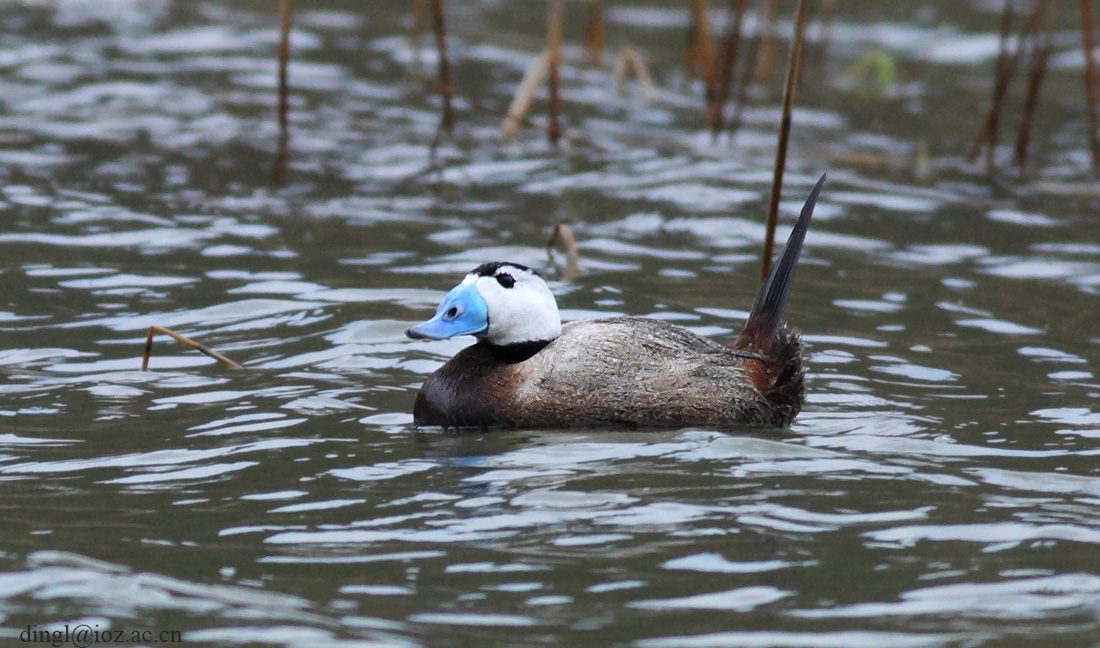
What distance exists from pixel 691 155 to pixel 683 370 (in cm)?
539

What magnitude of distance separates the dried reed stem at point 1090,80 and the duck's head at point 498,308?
196 inches

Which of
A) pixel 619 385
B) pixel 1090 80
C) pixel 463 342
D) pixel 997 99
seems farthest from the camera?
pixel 997 99

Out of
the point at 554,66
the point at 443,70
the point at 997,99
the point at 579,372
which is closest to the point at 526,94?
the point at 554,66

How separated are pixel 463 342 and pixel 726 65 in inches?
177

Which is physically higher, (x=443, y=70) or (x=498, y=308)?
(x=443, y=70)

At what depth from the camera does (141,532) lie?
456cm

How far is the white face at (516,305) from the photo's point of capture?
5.91 meters

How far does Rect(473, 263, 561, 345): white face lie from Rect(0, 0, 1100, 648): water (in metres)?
0.45

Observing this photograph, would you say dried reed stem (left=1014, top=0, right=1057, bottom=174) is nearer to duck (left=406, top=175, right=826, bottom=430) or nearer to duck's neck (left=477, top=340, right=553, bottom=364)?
Answer: duck (left=406, top=175, right=826, bottom=430)

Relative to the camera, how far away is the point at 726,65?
36.1 ft

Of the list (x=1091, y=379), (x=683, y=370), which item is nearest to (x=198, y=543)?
(x=683, y=370)

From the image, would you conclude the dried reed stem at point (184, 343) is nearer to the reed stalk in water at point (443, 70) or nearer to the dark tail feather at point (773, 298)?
the dark tail feather at point (773, 298)

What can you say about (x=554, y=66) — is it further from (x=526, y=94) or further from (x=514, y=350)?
(x=514, y=350)

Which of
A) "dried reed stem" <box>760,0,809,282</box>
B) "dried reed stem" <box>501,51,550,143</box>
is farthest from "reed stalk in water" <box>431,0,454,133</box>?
"dried reed stem" <box>760,0,809,282</box>
